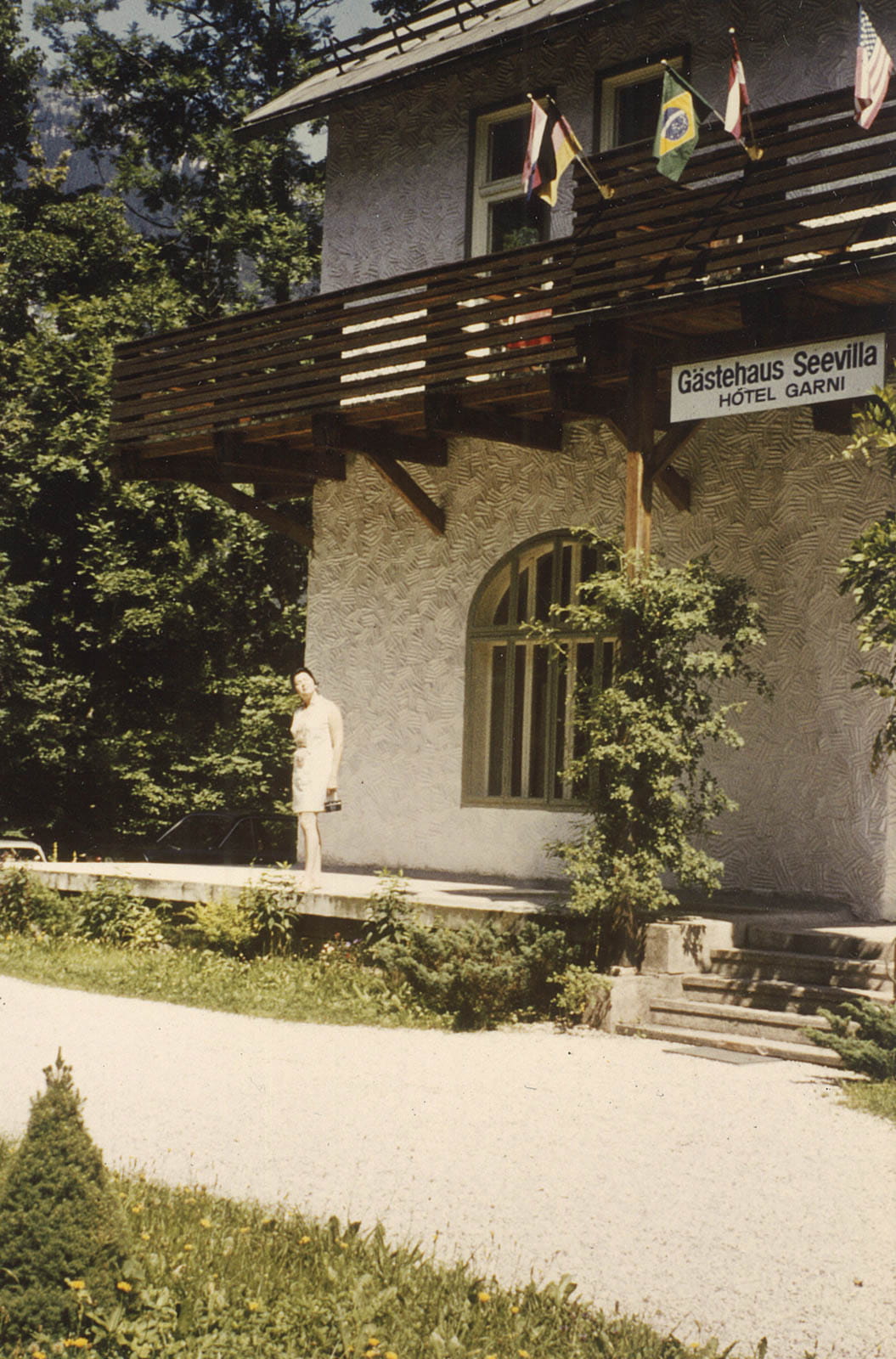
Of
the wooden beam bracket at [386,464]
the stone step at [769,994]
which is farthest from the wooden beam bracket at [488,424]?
the stone step at [769,994]

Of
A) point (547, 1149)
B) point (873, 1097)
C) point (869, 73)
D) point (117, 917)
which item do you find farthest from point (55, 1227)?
point (117, 917)

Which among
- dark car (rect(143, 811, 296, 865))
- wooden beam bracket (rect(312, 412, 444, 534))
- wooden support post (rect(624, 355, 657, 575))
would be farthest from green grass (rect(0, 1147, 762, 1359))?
dark car (rect(143, 811, 296, 865))

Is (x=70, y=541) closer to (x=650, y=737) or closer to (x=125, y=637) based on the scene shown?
(x=125, y=637)

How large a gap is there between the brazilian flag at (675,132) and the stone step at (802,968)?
201 inches

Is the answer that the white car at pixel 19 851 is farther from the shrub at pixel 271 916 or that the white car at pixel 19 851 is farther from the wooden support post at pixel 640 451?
the wooden support post at pixel 640 451

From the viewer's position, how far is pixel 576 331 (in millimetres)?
11500

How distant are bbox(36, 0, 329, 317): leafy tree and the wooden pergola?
9.49 metres

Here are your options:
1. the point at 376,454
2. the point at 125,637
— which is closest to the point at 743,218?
the point at 376,454

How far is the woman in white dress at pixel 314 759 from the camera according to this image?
12711mm

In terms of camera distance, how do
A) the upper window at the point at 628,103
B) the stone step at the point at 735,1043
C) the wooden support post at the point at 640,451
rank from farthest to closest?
1. the upper window at the point at 628,103
2. the wooden support post at the point at 640,451
3. the stone step at the point at 735,1043

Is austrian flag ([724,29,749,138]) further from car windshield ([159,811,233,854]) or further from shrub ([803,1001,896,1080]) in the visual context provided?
car windshield ([159,811,233,854])

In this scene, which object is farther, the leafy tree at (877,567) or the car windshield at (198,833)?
the car windshield at (198,833)

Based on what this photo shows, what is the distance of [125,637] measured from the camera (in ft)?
73.2

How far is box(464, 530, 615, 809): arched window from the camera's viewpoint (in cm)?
1429
